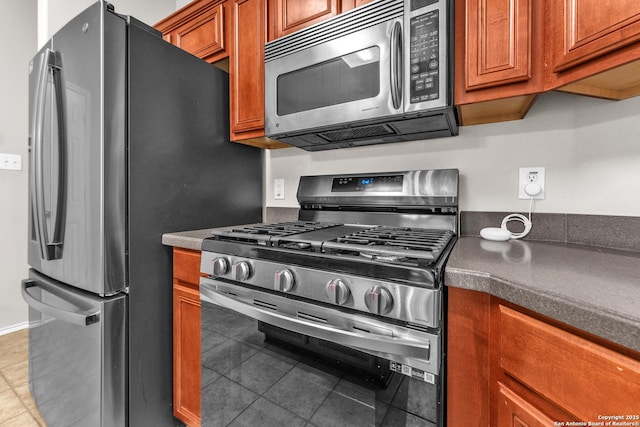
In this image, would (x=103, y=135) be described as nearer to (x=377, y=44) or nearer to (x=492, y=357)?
(x=377, y=44)

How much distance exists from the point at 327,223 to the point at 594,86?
1.12 metres

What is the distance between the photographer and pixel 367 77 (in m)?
1.15

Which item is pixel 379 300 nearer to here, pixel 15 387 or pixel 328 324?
pixel 328 324

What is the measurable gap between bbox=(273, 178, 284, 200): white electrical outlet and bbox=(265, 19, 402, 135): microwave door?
1.48 ft

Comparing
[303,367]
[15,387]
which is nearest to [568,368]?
[303,367]

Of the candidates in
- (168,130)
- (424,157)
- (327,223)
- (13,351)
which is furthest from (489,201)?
(13,351)

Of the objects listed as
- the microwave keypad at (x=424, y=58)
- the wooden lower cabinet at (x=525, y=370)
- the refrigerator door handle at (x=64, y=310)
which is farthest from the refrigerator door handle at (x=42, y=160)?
the wooden lower cabinet at (x=525, y=370)

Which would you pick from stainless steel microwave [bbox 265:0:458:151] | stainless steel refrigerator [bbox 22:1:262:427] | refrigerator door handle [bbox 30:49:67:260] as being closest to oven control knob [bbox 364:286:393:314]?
stainless steel microwave [bbox 265:0:458:151]

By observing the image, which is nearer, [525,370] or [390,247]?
[525,370]

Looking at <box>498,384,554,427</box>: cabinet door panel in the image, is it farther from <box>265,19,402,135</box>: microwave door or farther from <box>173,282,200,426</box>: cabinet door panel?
<box>173,282,200,426</box>: cabinet door panel

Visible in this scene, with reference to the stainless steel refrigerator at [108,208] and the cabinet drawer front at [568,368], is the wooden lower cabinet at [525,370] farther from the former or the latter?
the stainless steel refrigerator at [108,208]

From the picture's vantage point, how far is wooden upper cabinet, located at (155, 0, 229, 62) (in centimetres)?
156

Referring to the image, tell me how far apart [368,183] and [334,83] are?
49 cm

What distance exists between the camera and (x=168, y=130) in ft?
4.27
